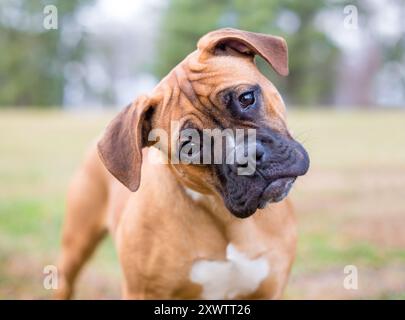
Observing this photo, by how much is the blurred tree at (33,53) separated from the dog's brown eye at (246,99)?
13172 mm

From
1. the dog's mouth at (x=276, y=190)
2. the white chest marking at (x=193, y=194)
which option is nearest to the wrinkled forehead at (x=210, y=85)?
the dog's mouth at (x=276, y=190)

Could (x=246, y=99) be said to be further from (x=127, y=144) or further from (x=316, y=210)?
(x=316, y=210)

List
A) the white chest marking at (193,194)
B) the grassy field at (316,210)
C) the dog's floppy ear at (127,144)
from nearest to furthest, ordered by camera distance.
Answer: the dog's floppy ear at (127,144) < the white chest marking at (193,194) < the grassy field at (316,210)

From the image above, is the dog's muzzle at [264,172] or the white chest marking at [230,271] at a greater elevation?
the dog's muzzle at [264,172]

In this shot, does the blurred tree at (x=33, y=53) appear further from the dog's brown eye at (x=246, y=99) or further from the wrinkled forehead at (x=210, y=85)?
the dog's brown eye at (x=246, y=99)

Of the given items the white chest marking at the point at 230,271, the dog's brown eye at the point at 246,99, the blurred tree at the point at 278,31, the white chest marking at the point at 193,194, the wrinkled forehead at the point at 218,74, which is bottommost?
the white chest marking at the point at 230,271

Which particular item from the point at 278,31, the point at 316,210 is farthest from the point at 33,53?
the point at 316,210

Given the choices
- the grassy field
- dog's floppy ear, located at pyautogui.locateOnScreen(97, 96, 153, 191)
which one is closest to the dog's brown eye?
dog's floppy ear, located at pyautogui.locateOnScreen(97, 96, 153, 191)

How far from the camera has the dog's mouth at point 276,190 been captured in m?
2.93

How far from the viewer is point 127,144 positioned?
320 centimetres

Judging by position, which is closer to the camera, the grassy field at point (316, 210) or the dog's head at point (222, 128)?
the dog's head at point (222, 128)

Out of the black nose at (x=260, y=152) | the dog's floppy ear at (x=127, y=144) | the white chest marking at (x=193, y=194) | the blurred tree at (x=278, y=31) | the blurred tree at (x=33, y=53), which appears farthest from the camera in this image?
the blurred tree at (x=33, y=53)

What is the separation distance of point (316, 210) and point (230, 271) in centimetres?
391

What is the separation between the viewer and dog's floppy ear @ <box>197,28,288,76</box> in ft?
10.5
